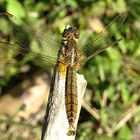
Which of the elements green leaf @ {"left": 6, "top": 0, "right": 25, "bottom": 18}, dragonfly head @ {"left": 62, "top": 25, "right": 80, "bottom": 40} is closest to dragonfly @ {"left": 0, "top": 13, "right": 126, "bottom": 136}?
dragonfly head @ {"left": 62, "top": 25, "right": 80, "bottom": 40}

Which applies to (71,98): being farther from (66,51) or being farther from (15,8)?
(15,8)

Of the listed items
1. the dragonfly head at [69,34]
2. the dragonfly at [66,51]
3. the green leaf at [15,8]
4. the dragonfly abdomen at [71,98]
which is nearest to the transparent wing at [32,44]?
the dragonfly at [66,51]

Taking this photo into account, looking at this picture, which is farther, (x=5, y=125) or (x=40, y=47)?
(x=5, y=125)

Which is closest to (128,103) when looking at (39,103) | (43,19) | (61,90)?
(39,103)

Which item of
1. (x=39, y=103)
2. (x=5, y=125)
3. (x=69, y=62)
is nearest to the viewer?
(x=69, y=62)

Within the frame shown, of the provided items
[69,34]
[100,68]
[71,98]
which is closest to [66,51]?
[69,34]

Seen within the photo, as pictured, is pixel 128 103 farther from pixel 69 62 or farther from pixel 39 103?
pixel 69 62
